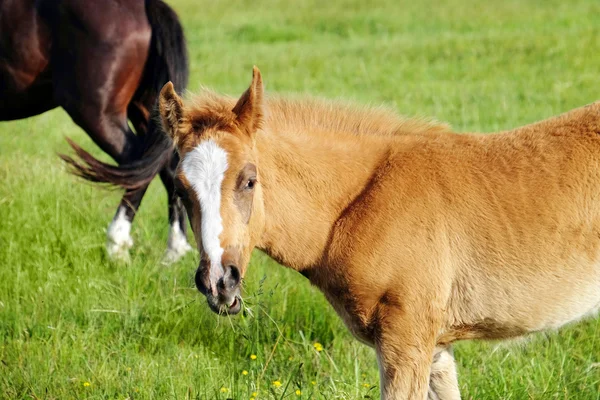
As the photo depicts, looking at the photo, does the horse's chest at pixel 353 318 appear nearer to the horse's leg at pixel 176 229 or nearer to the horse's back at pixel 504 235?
the horse's back at pixel 504 235

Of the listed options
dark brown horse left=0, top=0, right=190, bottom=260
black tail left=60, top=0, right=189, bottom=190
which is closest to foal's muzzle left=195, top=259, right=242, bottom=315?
dark brown horse left=0, top=0, right=190, bottom=260

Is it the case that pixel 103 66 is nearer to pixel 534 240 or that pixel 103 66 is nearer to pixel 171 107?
pixel 171 107

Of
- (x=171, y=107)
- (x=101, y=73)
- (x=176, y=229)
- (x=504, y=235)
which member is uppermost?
(x=171, y=107)

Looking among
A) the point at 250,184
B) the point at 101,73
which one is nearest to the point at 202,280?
the point at 250,184

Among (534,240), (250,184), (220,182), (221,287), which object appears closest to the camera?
(221,287)

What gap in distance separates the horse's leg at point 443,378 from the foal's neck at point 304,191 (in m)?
0.74

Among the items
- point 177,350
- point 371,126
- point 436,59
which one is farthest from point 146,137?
point 436,59

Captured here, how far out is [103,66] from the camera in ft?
21.4

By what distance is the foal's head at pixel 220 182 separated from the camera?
3404 millimetres

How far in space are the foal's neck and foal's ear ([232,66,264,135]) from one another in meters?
0.18

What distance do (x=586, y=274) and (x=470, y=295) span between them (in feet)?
1.65

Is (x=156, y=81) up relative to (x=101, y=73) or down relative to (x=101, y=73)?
down

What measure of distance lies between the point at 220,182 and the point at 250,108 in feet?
1.34

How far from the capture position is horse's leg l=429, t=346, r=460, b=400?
400cm
